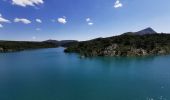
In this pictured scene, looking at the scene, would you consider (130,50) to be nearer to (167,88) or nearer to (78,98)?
(167,88)

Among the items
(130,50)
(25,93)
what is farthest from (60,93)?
(130,50)

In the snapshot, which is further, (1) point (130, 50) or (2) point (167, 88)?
(1) point (130, 50)

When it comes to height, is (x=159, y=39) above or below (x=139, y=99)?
above

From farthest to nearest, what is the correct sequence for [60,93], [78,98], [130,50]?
[130,50], [60,93], [78,98]

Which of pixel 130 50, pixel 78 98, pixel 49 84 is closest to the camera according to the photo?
pixel 78 98

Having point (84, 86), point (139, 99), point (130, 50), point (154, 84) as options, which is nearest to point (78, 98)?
point (84, 86)

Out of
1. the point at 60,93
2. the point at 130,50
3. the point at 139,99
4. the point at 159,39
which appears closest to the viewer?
the point at 139,99

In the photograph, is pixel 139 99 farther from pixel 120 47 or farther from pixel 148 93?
pixel 120 47

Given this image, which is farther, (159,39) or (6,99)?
(159,39)

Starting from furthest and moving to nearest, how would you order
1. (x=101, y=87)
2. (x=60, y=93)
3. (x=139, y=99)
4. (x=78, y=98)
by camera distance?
(x=101, y=87), (x=60, y=93), (x=78, y=98), (x=139, y=99)
